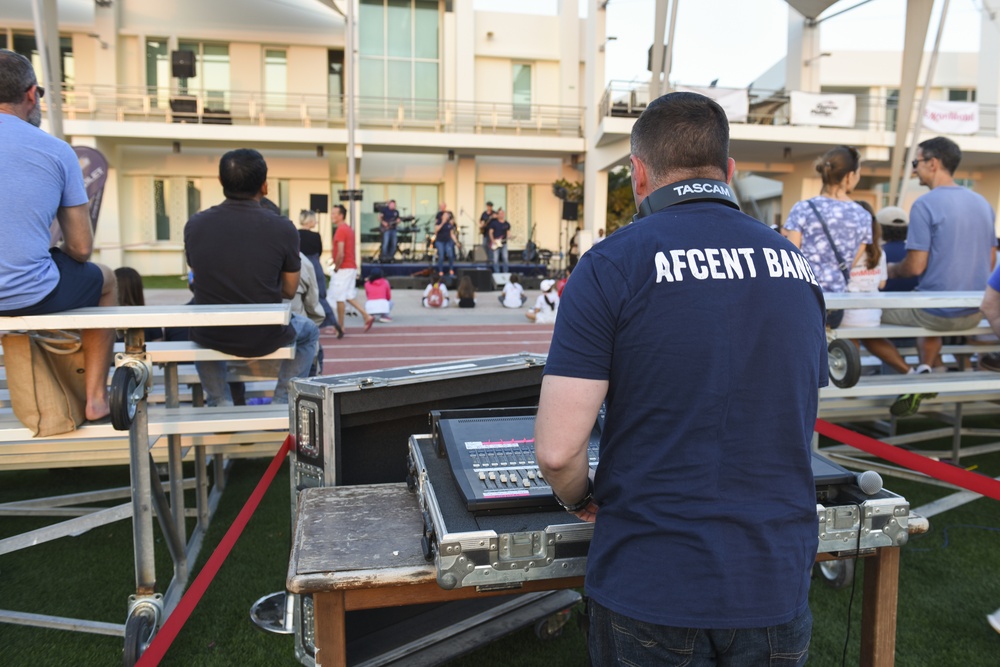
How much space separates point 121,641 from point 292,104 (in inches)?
943

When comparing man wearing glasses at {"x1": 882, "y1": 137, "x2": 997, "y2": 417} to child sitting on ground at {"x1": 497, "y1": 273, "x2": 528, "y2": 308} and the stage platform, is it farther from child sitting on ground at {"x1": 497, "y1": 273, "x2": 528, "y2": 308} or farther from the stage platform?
the stage platform

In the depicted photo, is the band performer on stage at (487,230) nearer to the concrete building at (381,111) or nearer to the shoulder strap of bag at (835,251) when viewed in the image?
the concrete building at (381,111)

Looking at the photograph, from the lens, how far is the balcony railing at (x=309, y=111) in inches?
906

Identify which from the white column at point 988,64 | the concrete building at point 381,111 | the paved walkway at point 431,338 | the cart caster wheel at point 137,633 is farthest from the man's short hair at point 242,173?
the white column at point 988,64

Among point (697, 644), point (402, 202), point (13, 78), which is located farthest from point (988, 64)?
point (697, 644)

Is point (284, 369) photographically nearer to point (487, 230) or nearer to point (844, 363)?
point (844, 363)

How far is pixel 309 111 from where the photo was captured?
981 inches

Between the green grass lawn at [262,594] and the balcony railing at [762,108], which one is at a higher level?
the balcony railing at [762,108]

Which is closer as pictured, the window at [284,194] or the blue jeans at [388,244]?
the blue jeans at [388,244]

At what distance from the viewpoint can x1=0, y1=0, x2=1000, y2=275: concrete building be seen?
74.3 ft

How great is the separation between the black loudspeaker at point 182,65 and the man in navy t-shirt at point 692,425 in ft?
77.5

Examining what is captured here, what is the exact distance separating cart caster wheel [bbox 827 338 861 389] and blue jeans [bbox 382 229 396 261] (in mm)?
19802

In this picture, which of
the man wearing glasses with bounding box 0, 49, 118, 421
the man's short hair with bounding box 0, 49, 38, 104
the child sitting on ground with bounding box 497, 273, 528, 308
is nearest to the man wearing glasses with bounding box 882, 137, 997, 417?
the man wearing glasses with bounding box 0, 49, 118, 421

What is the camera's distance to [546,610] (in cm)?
292
